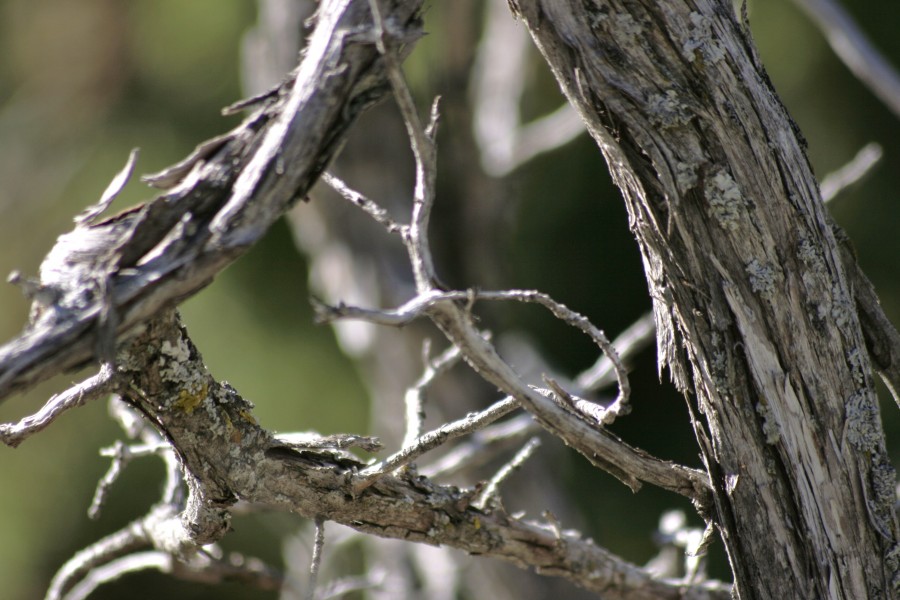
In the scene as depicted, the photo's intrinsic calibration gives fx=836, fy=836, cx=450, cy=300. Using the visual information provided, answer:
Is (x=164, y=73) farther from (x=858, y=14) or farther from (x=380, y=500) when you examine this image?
(x=380, y=500)

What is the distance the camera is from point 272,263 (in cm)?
305

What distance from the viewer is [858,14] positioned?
3.06 meters

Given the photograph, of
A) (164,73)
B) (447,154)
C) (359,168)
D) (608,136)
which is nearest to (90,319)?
(608,136)

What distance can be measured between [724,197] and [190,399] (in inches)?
16.6

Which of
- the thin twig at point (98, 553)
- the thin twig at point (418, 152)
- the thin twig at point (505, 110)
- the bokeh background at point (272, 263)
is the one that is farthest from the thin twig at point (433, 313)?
the bokeh background at point (272, 263)

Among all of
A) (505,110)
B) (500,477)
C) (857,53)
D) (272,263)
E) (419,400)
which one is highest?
(272,263)

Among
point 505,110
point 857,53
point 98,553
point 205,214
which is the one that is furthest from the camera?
point 505,110

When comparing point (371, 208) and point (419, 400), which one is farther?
point (419, 400)

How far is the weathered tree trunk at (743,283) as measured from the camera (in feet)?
2.02

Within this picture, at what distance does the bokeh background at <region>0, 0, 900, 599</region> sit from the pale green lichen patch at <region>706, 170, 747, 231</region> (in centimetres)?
226

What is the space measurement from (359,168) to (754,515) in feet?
5.03

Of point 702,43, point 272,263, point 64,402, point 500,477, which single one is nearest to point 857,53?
point 702,43

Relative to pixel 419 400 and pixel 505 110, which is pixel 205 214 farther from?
pixel 505 110

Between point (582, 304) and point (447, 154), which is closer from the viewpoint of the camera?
point (447, 154)
